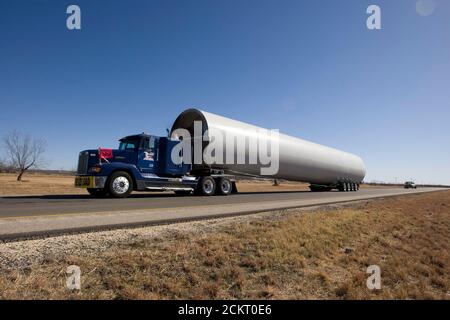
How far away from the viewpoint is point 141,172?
16000 millimetres

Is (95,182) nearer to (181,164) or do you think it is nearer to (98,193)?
(98,193)

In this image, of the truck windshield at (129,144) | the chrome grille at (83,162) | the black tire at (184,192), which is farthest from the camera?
the black tire at (184,192)

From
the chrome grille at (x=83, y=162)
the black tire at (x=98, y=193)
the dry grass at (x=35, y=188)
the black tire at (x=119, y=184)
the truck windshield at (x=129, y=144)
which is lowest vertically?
the dry grass at (x=35, y=188)

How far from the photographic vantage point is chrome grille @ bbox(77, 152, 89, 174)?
14906 millimetres

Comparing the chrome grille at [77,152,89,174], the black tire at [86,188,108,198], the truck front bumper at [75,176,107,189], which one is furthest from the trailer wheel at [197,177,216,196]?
the chrome grille at [77,152,89,174]

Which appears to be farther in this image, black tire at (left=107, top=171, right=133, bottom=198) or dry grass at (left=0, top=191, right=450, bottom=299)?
black tire at (left=107, top=171, right=133, bottom=198)

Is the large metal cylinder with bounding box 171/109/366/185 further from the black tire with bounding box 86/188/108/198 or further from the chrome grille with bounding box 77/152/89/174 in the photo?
the black tire with bounding box 86/188/108/198

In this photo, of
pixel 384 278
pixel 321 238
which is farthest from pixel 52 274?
pixel 321 238

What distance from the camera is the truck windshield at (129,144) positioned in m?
16.2

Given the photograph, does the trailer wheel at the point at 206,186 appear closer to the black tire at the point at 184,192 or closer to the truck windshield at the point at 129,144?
the black tire at the point at 184,192

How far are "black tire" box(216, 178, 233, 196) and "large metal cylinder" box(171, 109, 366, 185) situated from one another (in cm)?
79

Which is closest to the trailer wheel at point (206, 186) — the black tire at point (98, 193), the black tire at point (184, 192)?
the black tire at point (184, 192)
